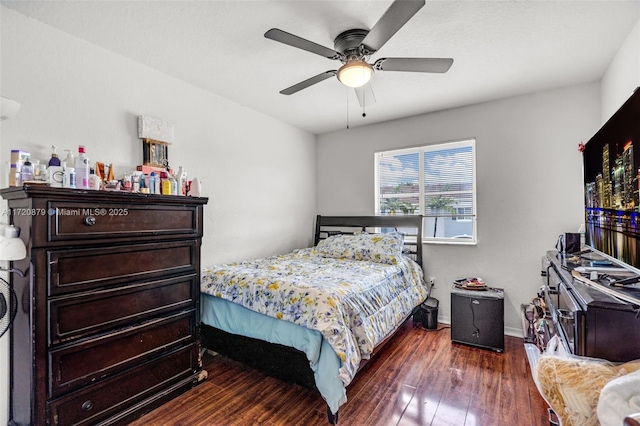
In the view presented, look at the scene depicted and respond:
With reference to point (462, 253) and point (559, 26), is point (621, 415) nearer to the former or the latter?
point (559, 26)

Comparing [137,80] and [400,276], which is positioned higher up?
[137,80]

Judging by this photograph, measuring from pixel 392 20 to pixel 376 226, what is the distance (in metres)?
2.72

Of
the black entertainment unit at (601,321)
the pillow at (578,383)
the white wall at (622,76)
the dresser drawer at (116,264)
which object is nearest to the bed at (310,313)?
the dresser drawer at (116,264)

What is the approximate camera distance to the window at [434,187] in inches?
138

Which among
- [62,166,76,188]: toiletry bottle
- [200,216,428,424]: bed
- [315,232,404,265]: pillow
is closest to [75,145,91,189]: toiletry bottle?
[62,166,76,188]: toiletry bottle

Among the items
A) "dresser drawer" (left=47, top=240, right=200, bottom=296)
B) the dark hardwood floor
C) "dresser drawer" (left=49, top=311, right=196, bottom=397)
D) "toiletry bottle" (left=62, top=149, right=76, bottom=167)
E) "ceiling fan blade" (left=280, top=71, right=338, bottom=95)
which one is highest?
"ceiling fan blade" (left=280, top=71, right=338, bottom=95)

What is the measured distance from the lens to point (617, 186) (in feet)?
4.54

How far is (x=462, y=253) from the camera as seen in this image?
3461mm

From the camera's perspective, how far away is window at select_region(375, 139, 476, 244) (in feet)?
11.5

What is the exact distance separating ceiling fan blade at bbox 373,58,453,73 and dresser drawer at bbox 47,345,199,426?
2446 millimetres

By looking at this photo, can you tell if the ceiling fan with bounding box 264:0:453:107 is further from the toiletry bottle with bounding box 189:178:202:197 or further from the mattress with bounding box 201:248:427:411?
the mattress with bounding box 201:248:427:411

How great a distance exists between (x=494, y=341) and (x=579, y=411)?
75.8 inches

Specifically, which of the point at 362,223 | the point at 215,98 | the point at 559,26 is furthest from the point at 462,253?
the point at 215,98

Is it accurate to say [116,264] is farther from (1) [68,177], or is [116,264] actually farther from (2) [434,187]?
(2) [434,187]
